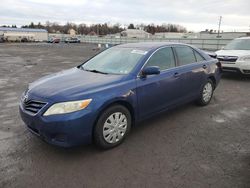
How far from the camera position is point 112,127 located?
3.58 meters

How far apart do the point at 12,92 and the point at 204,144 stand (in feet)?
19.2

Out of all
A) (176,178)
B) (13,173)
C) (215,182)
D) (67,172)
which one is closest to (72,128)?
(67,172)

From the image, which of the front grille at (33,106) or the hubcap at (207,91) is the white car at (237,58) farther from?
the front grille at (33,106)

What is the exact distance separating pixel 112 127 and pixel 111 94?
20.6 inches

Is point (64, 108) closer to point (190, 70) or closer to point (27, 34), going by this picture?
point (190, 70)

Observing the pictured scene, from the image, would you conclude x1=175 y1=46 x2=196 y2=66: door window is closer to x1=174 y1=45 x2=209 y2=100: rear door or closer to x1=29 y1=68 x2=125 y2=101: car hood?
x1=174 y1=45 x2=209 y2=100: rear door

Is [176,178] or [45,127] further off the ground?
[45,127]

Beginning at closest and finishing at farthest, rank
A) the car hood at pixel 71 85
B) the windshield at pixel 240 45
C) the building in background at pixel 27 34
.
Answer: the car hood at pixel 71 85 < the windshield at pixel 240 45 < the building in background at pixel 27 34

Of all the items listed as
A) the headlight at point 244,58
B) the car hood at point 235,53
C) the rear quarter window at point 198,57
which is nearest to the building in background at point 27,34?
the car hood at point 235,53

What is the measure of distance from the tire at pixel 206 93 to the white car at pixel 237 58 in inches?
145

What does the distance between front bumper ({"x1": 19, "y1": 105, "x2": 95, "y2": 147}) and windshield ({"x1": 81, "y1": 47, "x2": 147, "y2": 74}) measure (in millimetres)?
1188

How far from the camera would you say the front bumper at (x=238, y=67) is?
8609 mm

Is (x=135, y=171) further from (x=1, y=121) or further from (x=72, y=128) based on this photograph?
(x=1, y=121)

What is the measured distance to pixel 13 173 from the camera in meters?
3.00
